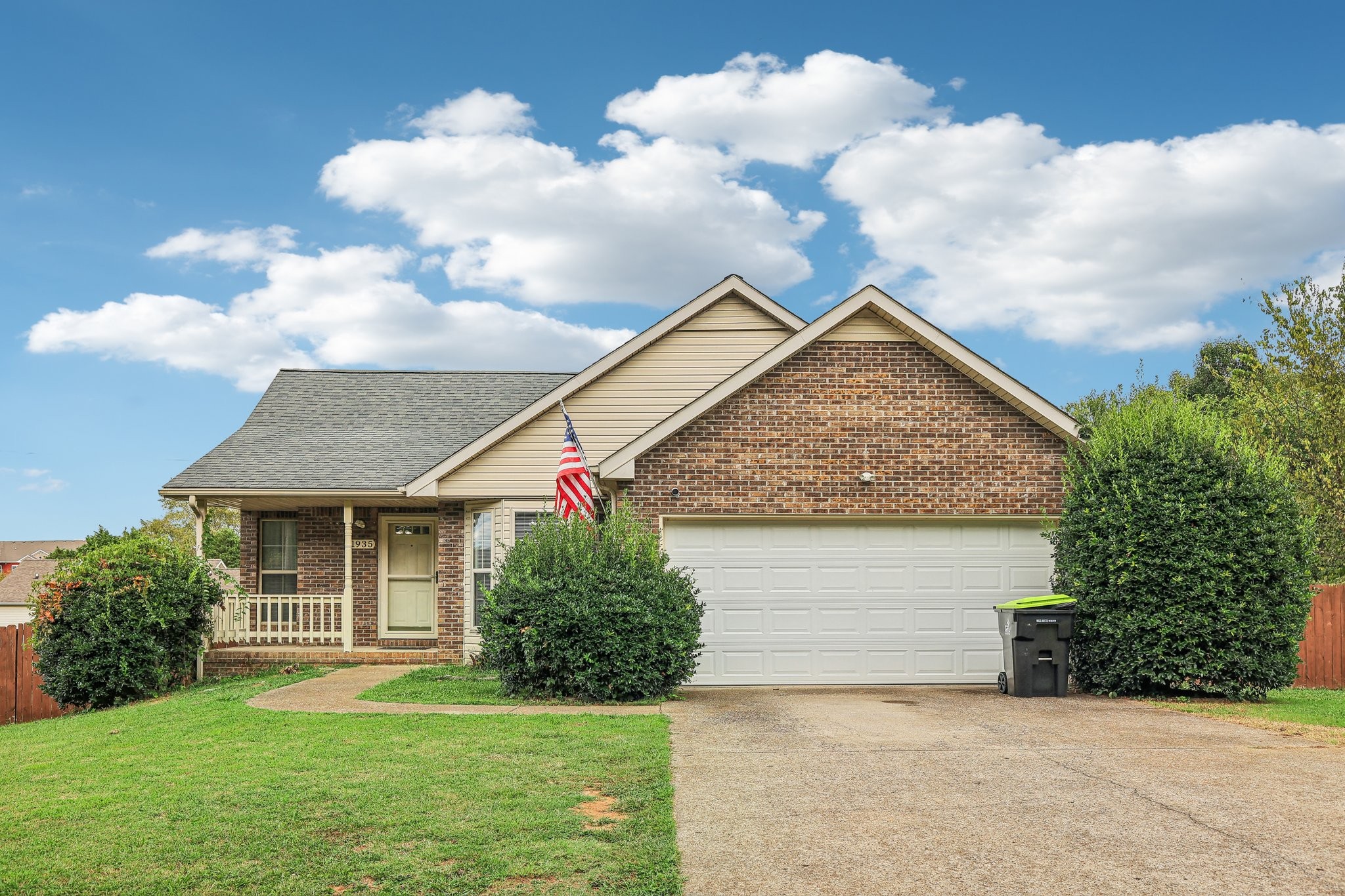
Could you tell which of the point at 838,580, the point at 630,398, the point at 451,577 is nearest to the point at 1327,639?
the point at 838,580

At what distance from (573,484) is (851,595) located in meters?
3.89

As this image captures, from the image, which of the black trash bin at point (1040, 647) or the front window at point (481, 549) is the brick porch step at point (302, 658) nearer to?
the front window at point (481, 549)

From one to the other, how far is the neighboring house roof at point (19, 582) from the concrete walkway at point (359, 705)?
37759 millimetres

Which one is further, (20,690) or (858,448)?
(20,690)

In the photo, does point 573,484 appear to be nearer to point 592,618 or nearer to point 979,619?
point 592,618

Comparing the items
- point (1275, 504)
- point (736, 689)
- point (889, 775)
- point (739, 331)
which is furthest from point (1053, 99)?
point (889, 775)

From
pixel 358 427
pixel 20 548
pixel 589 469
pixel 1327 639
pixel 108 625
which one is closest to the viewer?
pixel 589 469

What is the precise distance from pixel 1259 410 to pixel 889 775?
76.1 ft

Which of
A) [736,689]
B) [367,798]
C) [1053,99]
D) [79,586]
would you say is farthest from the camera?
[1053,99]

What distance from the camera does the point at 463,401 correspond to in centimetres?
2097

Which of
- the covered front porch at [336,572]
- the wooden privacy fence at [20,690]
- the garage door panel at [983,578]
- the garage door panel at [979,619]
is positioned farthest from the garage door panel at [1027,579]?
the wooden privacy fence at [20,690]

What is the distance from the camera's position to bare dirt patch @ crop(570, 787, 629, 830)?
656 cm

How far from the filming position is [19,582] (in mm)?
50719

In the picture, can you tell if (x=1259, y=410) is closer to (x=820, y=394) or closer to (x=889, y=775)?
(x=820, y=394)
